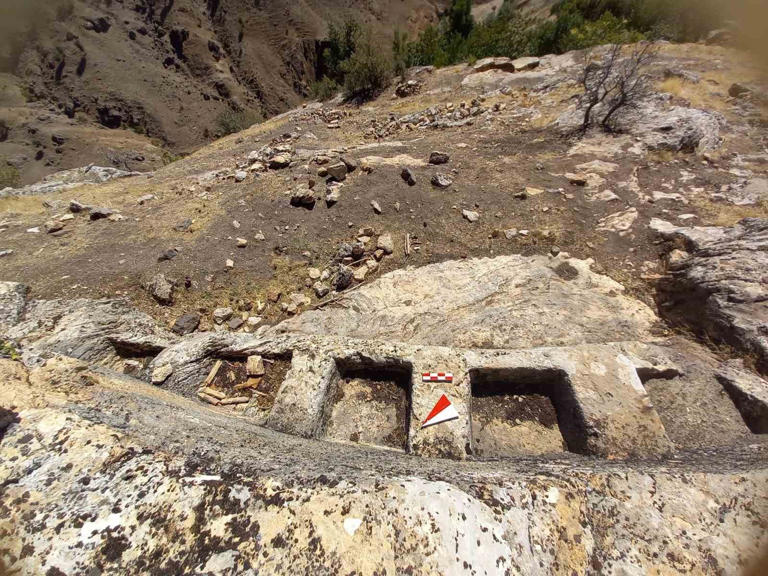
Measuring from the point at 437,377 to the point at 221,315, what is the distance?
314cm

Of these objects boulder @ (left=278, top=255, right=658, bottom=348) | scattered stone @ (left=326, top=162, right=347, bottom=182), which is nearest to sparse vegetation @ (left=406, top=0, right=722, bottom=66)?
scattered stone @ (left=326, top=162, right=347, bottom=182)

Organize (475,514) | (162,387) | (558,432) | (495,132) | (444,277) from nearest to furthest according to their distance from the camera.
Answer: (475,514)
(558,432)
(162,387)
(444,277)
(495,132)

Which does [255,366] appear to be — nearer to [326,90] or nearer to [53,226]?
[53,226]

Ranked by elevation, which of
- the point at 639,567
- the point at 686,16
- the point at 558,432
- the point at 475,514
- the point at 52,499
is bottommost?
the point at 558,432

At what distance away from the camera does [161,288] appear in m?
4.45

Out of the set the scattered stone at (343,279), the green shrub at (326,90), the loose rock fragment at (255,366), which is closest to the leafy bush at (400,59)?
the green shrub at (326,90)

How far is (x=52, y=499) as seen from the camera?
1.61 metres

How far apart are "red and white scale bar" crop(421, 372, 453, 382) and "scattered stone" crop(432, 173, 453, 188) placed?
3754 mm

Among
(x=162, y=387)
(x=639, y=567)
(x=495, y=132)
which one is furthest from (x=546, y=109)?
(x=162, y=387)

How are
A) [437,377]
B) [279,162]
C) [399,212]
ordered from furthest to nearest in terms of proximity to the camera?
[279,162], [399,212], [437,377]

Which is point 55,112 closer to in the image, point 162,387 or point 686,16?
point 162,387

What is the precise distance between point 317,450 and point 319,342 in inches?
51.0

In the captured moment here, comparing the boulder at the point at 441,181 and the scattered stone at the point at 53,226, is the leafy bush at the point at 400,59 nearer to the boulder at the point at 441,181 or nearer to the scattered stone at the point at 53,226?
the boulder at the point at 441,181

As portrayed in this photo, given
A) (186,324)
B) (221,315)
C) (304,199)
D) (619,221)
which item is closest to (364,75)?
(304,199)
